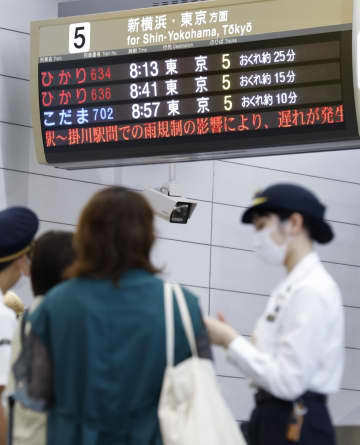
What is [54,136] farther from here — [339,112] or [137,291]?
[137,291]

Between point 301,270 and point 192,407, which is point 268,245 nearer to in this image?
point 301,270

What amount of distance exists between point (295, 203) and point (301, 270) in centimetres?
19

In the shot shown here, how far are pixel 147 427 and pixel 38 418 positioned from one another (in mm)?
325

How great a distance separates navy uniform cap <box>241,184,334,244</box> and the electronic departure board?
263 cm

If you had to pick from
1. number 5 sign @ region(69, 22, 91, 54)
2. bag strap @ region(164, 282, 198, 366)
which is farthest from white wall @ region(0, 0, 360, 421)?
bag strap @ region(164, 282, 198, 366)

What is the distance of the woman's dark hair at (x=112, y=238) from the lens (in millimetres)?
2559

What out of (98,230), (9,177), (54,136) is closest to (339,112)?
(54,136)

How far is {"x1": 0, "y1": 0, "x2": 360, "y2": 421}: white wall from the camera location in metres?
6.67

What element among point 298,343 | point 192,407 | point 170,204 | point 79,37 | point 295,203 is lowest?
point 192,407

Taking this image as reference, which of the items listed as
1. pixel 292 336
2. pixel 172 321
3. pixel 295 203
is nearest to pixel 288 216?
pixel 295 203

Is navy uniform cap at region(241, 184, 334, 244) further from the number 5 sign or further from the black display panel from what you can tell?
the number 5 sign

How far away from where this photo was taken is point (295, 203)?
2676 millimetres

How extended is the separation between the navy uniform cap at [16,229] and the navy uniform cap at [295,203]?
82cm

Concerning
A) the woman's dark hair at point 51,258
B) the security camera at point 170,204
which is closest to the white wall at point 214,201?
the security camera at point 170,204
